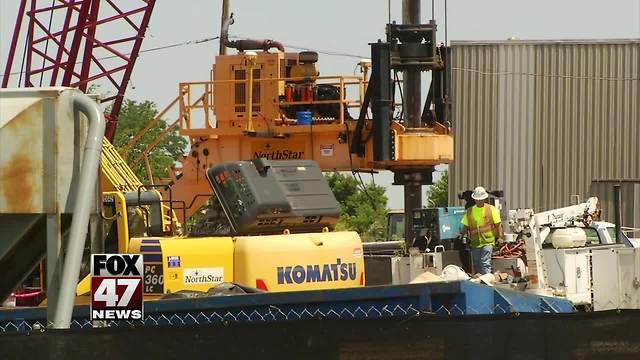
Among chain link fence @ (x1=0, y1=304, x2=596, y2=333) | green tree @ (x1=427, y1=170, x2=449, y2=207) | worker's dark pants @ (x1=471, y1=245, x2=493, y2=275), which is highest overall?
green tree @ (x1=427, y1=170, x2=449, y2=207)

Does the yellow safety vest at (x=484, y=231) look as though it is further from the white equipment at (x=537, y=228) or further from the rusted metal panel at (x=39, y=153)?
the rusted metal panel at (x=39, y=153)

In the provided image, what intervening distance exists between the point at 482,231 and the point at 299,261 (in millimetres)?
6529

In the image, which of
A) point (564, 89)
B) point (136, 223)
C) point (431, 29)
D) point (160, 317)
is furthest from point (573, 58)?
point (160, 317)

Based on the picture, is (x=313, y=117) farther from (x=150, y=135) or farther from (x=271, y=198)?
(x=150, y=135)

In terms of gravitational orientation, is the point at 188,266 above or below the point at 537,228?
below

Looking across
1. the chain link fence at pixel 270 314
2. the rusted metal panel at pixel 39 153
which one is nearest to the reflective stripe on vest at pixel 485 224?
the chain link fence at pixel 270 314

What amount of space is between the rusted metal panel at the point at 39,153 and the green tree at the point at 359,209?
4037 cm

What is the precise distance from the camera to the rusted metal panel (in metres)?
12.6

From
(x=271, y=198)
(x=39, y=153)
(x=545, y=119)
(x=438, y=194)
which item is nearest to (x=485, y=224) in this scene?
(x=271, y=198)

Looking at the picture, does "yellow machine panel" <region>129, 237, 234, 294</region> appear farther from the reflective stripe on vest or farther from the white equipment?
the reflective stripe on vest

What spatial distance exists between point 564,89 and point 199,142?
21.9m

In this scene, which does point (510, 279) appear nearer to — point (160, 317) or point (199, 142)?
point (199, 142)

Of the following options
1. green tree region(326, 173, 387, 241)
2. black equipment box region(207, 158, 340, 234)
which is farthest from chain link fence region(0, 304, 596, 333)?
green tree region(326, 173, 387, 241)

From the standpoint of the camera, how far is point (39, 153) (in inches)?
498
